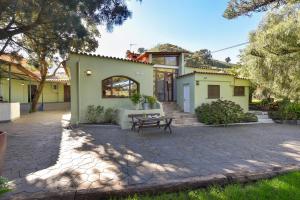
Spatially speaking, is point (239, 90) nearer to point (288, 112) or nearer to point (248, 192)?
point (288, 112)

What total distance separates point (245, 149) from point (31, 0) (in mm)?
8620

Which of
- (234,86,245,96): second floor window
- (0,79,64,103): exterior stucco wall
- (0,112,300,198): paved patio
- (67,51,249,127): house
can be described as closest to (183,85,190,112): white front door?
(67,51,249,127): house

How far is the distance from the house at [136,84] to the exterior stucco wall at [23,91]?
35.0ft

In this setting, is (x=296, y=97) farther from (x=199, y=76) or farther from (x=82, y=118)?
(x=82, y=118)

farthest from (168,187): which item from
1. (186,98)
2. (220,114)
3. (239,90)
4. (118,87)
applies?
(239,90)

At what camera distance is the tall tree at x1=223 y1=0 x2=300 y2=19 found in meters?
5.00

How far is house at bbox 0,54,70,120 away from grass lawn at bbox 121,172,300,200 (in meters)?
15.7

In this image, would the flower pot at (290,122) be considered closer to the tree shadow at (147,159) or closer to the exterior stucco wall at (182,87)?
the tree shadow at (147,159)

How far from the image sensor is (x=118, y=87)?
498 inches

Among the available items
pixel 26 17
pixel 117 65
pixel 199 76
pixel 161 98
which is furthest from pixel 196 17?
pixel 26 17

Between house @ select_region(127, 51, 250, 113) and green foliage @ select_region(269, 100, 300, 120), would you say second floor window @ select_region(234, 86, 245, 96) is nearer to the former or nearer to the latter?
house @ select_region(127, 51, 250, 113)

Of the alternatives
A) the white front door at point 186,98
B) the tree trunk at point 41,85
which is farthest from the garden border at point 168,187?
the tree trunk at point 41,85

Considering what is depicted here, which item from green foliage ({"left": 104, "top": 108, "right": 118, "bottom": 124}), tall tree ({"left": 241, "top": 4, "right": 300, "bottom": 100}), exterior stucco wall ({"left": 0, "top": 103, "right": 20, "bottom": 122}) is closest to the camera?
tall tree ({"left": 241, "top": 4, "right": 300, "bottom": 100})

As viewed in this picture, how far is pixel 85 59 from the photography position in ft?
37.7
